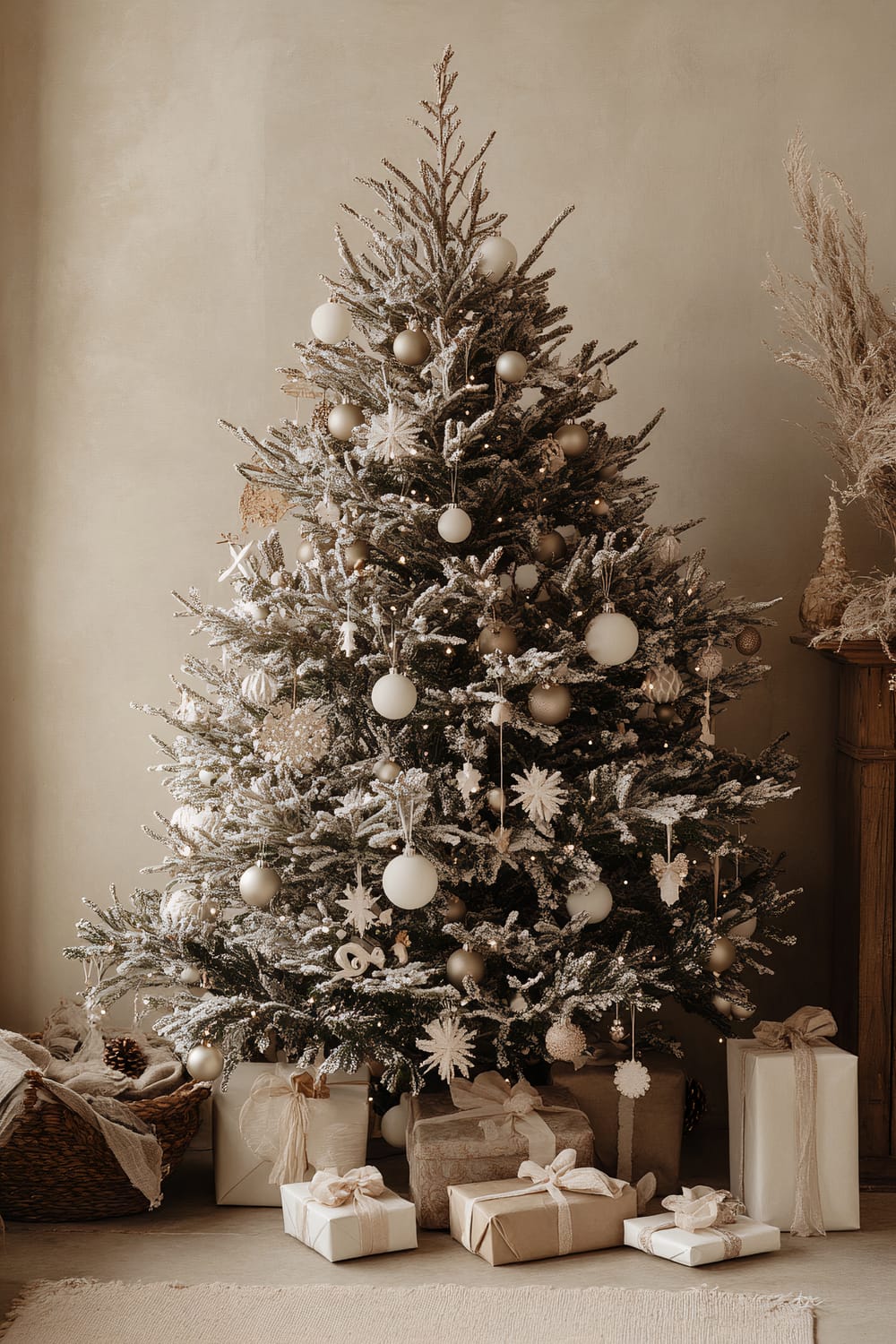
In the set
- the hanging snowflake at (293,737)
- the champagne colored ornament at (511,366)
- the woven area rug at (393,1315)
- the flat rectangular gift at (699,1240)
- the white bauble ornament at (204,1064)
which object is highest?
the champagne colored ornament at (511,366)

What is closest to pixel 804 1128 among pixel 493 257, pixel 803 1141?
pixel 803 1141

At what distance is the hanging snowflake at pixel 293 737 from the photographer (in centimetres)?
233

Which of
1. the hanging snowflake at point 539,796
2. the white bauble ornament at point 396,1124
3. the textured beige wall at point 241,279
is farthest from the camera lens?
the textured beige wall at point 241,279

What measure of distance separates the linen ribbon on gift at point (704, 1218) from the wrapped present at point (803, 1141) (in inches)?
5.1

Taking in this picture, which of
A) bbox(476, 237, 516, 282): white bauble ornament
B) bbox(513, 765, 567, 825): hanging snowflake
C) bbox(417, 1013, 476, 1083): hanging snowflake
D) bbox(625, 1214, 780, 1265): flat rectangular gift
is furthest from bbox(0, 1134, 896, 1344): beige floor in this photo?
bbox(476, 237, 516, 282): white bauble ornament

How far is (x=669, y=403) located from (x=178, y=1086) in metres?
1.98

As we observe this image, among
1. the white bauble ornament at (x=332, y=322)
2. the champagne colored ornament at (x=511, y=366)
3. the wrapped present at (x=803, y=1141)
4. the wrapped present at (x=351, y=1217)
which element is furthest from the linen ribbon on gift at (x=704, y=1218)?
the white bauble ornament at (x=332, y=322)

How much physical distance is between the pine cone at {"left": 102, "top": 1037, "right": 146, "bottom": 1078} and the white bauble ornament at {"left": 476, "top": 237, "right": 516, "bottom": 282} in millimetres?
1758

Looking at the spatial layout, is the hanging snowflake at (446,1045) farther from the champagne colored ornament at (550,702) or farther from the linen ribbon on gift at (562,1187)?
the champagne colored ornament at (550,702)

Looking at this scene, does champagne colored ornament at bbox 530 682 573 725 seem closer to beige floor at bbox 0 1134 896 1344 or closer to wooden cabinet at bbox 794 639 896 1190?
wooden cabinet at bbox 794 639 896 1190

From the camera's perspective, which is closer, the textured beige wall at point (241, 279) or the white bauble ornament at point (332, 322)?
the white bauble ornament at point (332, 322)

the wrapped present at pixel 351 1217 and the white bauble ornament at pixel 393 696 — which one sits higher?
the white bauble ornament at pixel 393 696

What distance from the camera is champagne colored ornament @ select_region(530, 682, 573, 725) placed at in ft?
7.59

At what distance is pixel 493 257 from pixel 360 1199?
69.6 inches
